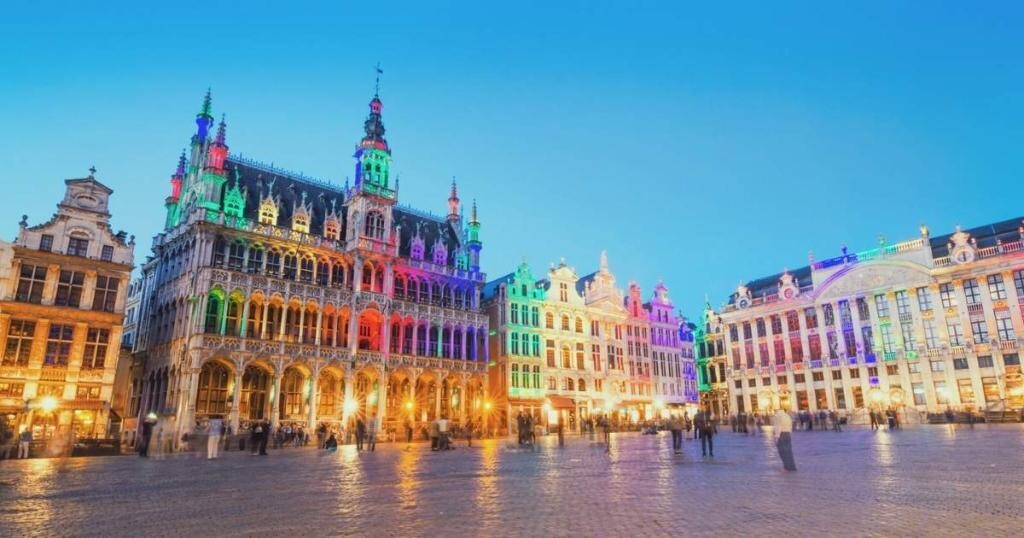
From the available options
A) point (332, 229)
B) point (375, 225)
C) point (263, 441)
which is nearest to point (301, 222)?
point (332, 229)

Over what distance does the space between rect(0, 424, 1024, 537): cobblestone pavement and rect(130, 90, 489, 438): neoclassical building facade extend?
2555 centimetres

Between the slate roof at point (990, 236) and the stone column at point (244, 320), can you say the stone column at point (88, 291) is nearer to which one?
the stone column at point (244, 320)

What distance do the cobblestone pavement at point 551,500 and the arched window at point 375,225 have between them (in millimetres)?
36481

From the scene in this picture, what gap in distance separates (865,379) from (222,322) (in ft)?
221

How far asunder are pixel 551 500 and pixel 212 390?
38.9 metres

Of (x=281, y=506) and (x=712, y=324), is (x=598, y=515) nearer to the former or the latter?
(x=281, y=506)

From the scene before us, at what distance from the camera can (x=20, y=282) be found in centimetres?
3831

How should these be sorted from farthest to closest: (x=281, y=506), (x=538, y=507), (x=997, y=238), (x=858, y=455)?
1. (x=997, y=238)
2. (x=858, y=455)
3. (x=281, y=506)
4. (x=538, y=507)

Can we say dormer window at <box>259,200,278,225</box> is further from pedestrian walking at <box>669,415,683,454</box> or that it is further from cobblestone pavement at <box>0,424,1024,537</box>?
pedestrian walking at <box>669,415,683,454</box>

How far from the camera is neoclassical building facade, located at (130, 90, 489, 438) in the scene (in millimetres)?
43094

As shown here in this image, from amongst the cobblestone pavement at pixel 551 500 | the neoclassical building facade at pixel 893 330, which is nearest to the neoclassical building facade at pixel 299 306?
the cobblestone pavement at pixel 551 500

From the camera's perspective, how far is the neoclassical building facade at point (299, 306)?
43.1 meters

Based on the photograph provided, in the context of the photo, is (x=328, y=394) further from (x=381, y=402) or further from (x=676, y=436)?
(x=676, y=436)

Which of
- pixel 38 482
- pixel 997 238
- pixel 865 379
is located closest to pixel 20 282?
pixel 38 482
